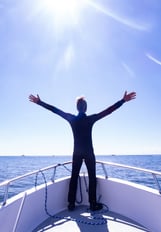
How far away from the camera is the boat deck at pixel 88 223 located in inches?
107

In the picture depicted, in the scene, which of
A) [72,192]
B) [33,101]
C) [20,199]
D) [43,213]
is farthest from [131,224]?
[33,101]

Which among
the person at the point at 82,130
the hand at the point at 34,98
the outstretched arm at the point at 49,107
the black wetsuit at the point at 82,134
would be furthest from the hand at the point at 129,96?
the hand at the point at 34,98

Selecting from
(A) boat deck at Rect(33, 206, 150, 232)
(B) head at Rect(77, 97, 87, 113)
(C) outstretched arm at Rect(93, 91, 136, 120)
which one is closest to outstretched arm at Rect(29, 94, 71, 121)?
(B) head at Rect(77, 97, 87, 113)

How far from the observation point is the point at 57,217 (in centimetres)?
313

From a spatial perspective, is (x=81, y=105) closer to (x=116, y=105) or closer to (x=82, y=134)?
(x=82, y=134)

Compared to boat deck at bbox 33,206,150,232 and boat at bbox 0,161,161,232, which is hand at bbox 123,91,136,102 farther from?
boat deck at bbox 33,206,150,232

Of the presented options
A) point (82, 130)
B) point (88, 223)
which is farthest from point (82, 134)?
point (88, 223)

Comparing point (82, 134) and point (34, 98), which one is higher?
point (34, 98)

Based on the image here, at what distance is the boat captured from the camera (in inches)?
98.4

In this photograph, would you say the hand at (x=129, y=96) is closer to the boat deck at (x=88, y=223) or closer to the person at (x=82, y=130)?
the person at (x=82, y=130)

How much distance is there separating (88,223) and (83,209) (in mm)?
575

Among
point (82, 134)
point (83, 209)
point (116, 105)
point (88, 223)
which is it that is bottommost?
point (88, 223)

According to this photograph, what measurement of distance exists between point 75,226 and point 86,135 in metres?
1.27

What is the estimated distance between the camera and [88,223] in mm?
2869
